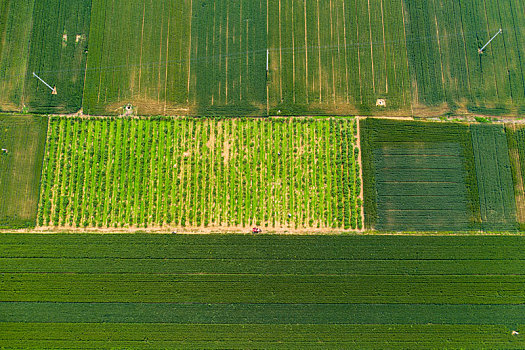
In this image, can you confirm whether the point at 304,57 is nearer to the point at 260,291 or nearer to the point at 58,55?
the point at 260,291

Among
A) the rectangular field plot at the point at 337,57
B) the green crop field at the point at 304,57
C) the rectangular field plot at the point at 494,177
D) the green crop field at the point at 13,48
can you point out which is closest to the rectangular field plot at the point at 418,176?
the rectangular field plot at the point at 494,177

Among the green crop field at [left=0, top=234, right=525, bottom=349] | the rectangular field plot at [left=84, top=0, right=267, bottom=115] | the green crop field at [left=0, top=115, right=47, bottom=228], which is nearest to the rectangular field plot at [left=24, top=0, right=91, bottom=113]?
the rectangular field plot at [left=84, top=0, right=267, bottom=115]

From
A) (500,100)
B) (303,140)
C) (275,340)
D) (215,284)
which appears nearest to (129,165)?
(215,284)

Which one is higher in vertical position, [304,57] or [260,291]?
[304,57]

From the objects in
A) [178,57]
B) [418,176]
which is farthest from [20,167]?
[418,176]

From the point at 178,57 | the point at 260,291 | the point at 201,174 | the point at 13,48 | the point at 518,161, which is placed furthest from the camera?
the point at 178,57

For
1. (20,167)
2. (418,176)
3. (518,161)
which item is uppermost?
(518,161)

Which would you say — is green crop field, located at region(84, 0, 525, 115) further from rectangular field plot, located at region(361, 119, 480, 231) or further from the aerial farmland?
rectangular field plot, located at region(361, 119, 480, 231)
